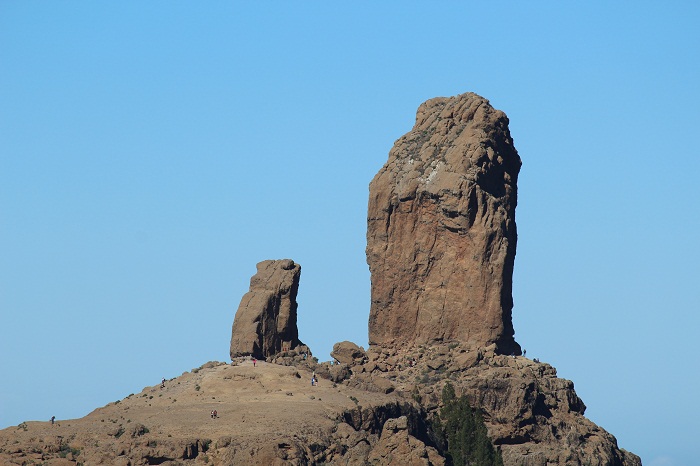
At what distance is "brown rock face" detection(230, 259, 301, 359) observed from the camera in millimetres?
155375

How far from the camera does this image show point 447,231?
522 feet

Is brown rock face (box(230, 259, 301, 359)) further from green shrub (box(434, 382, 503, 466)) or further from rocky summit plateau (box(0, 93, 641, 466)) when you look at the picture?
green shrub (box(434, 382, 503, 466))

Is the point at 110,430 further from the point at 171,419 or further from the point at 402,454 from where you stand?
the point at 402,454

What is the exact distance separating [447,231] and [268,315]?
517 inches

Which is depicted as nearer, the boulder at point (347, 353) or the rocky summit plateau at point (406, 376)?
the rocky summit plateau at point (406, 376)

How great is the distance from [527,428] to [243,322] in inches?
776

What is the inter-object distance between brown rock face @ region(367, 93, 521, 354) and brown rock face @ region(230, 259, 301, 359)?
716cm

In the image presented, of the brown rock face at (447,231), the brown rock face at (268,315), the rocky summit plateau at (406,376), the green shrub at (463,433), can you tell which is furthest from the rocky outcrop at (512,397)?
the brown rock face at (268,315)

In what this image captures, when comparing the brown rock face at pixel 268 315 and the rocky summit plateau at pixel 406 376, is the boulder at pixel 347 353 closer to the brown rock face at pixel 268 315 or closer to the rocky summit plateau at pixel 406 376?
the rocky summit plateau at pixel 406 376

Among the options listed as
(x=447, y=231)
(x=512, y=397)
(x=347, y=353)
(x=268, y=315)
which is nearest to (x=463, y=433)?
(x=512, y=397)

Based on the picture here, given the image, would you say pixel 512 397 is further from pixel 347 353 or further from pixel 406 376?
pixel 347 353

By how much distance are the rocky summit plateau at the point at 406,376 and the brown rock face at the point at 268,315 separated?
13cm

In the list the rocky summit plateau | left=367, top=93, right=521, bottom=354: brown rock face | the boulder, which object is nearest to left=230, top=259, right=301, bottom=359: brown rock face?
the rocky summit plateau

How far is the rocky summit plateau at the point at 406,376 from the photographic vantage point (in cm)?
13812
